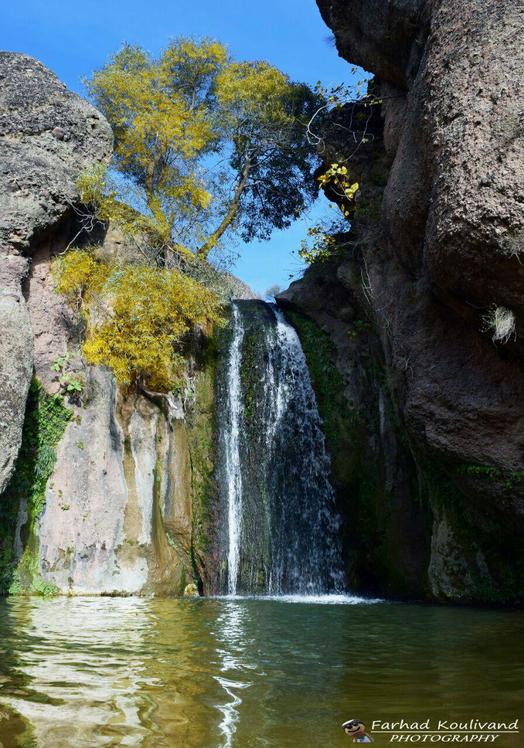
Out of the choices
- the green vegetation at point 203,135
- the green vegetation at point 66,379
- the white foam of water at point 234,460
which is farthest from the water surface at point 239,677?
the green vegetation at point 203,135

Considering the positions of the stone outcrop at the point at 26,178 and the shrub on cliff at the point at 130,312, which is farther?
the shrub on cliff at the point at 130,312

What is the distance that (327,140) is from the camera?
15445mm

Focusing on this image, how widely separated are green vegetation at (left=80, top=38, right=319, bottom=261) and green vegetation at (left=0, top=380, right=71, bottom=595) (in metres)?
5.57

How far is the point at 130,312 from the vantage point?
1388 cm

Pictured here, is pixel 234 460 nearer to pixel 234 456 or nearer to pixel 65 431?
pixel 234 456

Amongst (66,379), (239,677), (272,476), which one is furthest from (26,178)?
(239,677)

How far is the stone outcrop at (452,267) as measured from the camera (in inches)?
316

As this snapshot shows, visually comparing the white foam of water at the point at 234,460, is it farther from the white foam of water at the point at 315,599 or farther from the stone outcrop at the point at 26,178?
the stone outcrop at the point at 26,178

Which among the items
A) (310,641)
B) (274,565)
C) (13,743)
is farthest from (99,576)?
(13,743)

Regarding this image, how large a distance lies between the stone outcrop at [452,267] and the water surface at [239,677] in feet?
8.00

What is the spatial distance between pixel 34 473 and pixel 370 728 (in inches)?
377

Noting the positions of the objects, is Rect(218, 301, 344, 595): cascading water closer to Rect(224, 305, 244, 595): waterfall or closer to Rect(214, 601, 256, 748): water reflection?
Rect(224, 305, 244, 595): waterfall

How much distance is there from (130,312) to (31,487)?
3871 mm

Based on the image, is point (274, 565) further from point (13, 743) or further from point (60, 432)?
point (13, 743)
